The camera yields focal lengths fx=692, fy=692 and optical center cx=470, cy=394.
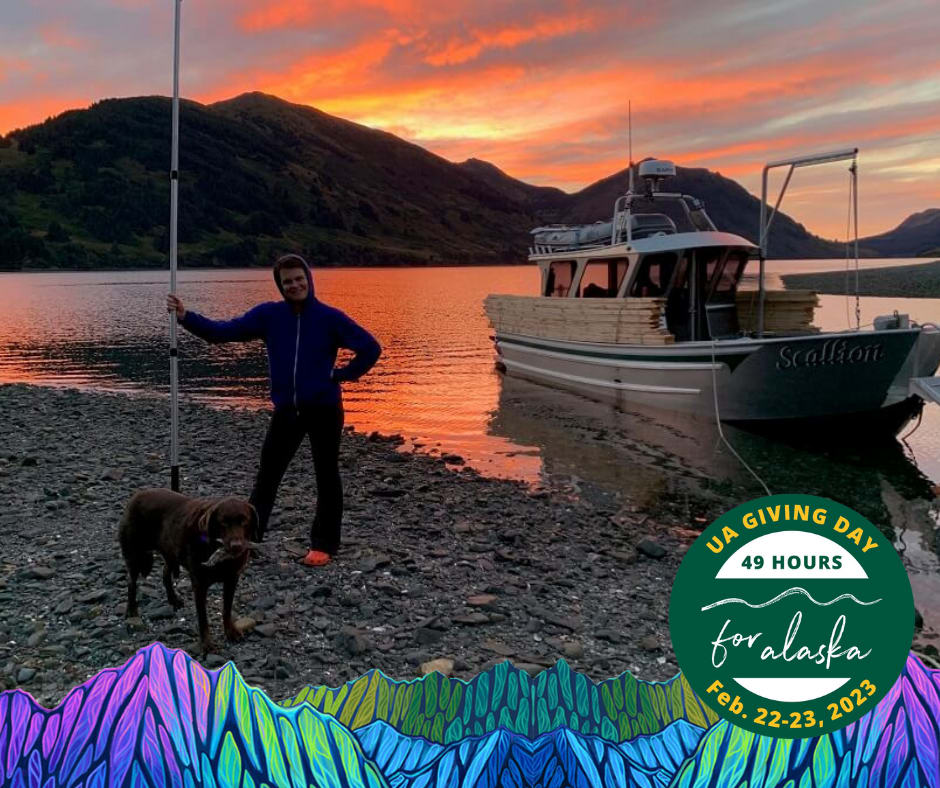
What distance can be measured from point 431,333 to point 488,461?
98.4 feet

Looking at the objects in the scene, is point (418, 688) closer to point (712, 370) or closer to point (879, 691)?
point (879, 691)

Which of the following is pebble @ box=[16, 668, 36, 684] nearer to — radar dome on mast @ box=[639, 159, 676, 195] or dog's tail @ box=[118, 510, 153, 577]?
dog's tail @ box=[118, 510, 153, 577]

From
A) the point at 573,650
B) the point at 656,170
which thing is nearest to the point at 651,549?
the point at 573,650

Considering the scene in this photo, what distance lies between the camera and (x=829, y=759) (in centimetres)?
214

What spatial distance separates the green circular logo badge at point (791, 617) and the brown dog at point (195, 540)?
121 inches

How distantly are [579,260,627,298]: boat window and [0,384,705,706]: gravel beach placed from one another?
9.58 m

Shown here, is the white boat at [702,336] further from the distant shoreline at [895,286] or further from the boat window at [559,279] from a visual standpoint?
the distant shoreline at [895,286]

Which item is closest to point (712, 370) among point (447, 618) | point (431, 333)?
point (447, 618)

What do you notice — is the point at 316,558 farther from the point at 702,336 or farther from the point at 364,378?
the point at 364,378

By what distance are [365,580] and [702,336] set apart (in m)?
14.6

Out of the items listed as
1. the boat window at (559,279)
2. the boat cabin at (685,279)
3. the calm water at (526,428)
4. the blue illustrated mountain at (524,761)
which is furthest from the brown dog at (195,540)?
the boat window at (559,279)

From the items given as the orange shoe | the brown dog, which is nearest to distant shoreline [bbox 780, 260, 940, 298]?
the orange shoe

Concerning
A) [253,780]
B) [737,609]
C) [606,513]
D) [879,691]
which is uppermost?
[737,609]

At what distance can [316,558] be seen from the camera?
22.0ft
